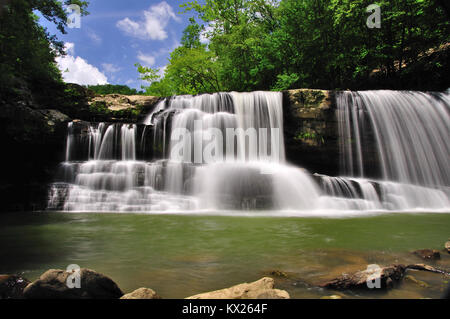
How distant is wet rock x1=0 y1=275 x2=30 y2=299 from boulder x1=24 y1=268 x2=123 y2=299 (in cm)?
21

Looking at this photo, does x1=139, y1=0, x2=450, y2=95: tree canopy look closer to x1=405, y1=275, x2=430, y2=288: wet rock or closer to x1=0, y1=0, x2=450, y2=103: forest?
x1=0, y1=0, x2=450, y2=103: forest

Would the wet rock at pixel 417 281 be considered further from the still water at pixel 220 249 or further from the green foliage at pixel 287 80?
the green foliage at pixel 287 80

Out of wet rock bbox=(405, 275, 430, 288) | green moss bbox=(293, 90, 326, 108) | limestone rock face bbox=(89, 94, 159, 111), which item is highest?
limestone rock face bbox=(89, 94, 159, 111)

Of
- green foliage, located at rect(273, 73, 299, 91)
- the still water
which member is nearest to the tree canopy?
green foliage, located at rect(273, 73, 299, 91)

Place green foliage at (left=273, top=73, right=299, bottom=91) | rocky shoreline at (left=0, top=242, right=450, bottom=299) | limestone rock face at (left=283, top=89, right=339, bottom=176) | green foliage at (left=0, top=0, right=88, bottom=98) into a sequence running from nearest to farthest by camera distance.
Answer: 1. rocky shoreline at (left=0, top=242, right=450, bottom=299)
2. green foliage at (left=0, top=0, right=88, bottom=98)
3. limestone rock face at (left=283, top=89, right=339, bottom=176)
4. green foliage at (left=273, top=73, right=299, bottom=91)

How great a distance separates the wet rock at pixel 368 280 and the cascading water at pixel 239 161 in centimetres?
643

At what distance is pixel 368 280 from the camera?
2.49 m

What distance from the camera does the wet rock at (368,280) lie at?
97.9 inches

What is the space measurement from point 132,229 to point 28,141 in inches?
344

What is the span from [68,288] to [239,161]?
1091 cm

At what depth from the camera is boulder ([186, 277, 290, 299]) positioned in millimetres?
2055

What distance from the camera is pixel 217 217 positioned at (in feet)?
24.8

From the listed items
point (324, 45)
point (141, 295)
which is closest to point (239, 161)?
point (141, 295)
